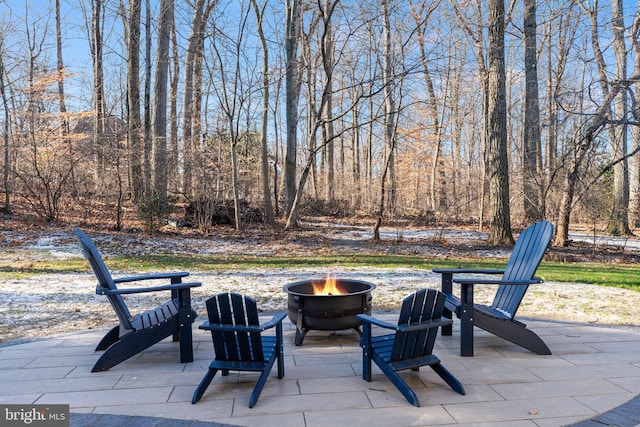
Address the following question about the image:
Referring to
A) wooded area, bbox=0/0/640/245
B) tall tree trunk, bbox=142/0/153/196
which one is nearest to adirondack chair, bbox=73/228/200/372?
wooded area, bbox=0/0/640/245

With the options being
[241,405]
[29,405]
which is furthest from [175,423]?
[29,405]

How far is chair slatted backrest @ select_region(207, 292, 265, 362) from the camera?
291 centimetres

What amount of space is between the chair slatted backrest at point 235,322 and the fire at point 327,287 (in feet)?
4.42

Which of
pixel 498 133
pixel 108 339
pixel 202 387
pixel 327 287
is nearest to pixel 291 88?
pixel 498 133

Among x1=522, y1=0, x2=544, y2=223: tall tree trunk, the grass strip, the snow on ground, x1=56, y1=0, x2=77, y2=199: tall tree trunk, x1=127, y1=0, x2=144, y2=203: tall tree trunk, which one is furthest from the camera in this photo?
x1=127, y1=0, x2=144, y2=203: tall tree trunk

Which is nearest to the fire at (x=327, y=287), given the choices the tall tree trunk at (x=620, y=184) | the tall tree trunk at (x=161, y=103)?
the tall tree trunk at (x=161, y=103)

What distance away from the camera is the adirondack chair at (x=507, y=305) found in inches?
144

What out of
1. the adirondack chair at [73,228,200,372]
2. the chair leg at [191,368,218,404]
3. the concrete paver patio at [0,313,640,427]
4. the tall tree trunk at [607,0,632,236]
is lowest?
the concrete paver patio at [0,313,640,427]

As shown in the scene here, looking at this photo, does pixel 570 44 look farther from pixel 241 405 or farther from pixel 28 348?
pixel 28 348

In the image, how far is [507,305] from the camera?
158 inches

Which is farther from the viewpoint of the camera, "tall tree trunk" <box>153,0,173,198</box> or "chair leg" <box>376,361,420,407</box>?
"tall tree trunk" <box>153,0,173,198</box>

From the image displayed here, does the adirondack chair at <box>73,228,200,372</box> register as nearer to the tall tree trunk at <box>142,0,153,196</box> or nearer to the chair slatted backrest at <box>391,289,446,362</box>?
the chair slatted backrest at <box>391,289,446,362</box>

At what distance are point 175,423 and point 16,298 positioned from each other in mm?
4499

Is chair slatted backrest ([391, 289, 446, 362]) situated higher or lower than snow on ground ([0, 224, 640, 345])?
higher
